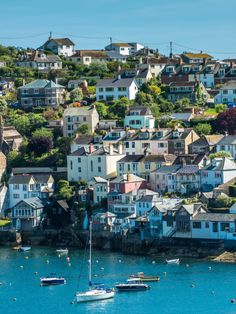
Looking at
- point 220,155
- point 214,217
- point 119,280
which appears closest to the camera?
point 119,280

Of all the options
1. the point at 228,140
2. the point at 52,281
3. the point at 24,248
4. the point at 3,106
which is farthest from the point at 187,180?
the point at 3,106

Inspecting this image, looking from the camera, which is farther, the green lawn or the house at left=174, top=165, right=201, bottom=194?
the green lawn

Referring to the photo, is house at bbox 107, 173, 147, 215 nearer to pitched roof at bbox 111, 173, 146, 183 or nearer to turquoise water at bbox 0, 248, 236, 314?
pitched roof at bbox 111, 173, 146, 183

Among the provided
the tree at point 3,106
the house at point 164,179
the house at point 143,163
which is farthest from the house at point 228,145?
the tree at point 3,106

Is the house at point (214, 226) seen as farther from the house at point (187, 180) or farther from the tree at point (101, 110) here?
the tree at point (101, 110)

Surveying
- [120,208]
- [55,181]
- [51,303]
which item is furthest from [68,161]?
[51,303]

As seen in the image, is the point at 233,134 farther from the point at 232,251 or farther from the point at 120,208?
the point at 232,251

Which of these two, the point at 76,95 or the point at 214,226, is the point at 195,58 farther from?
the point at 214,226

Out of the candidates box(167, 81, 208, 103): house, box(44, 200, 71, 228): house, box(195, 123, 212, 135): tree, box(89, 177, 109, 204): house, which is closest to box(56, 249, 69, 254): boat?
box(44, 200, 71, 228): house
